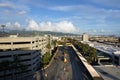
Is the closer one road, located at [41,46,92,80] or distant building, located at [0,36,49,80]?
road, located at [41,46,92,80]

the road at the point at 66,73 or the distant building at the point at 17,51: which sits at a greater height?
the distant building at the point at 17,51


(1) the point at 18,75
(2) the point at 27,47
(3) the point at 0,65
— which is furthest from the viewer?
(2) the point at 27,47

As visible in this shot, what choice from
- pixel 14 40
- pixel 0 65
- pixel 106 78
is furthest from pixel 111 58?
pixel 0 65

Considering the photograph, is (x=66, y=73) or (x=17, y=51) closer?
(x=66, y=73)

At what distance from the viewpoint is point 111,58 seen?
111812 mm

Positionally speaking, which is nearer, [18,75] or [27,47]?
[18,75]

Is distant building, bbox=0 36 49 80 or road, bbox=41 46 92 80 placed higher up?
distant building, bbox=0 36 49 80

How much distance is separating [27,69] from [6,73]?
10172 millimetres

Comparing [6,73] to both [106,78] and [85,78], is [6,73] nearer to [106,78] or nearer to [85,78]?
[85,78]

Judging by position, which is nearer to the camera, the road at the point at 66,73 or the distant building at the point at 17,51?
the road at the point at 66,73

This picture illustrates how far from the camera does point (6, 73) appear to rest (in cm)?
7012

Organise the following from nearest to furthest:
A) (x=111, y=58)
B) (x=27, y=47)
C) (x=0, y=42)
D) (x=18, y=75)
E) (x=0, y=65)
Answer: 1. (x=0, y=65)
2. (x=18, y=75)
3. (x=0, y=42)
4. (x=27, y=47)
5. (x=111, y=58)

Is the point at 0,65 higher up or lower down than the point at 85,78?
higher up

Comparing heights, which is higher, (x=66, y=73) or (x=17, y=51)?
(x=17, y=51)
